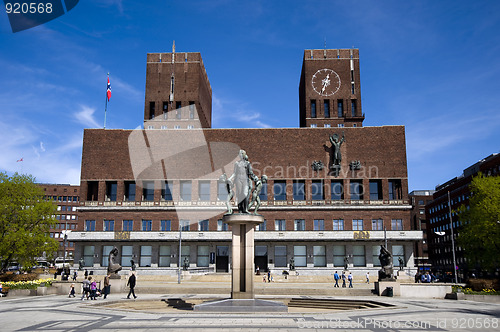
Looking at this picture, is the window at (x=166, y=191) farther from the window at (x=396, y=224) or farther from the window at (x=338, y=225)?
the window at (x=396, y=224)

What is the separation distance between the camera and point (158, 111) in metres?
86.4

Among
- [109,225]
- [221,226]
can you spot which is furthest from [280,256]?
[109,225]

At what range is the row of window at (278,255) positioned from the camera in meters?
66.5

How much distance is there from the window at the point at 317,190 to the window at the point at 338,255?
7967 mm

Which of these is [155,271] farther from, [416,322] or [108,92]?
[416,322]

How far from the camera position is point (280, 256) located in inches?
2633

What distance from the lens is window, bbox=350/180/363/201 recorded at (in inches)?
2734

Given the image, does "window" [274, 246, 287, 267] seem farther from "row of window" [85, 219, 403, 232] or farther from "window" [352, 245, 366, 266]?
"window" [352, 245, 366, 266]

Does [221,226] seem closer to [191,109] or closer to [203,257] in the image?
[203,257]

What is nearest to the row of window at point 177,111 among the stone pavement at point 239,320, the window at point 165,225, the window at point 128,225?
the window at point 128,225

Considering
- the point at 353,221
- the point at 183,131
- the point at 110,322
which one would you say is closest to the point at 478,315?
the point at 110,322

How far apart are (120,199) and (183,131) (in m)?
14.6

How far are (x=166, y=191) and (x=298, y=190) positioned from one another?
20.8 meters

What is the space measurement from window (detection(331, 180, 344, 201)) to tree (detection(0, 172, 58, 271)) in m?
40.3
